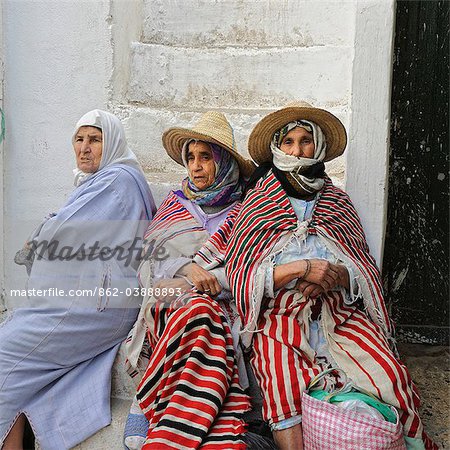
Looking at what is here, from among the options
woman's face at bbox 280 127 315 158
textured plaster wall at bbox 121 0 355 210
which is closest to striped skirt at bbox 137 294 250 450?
woman's face at bbox 280 127 315 158

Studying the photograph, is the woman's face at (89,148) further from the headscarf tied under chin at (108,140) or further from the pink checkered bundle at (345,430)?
the pink checkered bundle at (345,430)

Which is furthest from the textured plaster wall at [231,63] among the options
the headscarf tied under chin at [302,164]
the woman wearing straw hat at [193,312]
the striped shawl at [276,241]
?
the striped shawl at [276,241]

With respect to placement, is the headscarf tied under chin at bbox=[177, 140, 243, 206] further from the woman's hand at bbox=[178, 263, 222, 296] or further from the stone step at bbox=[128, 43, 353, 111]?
the stone step at bbox=[128, 43, 353, 111]

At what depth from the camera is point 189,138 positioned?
3.92m

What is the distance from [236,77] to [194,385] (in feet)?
8.30

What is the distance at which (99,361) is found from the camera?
3684 millimetres

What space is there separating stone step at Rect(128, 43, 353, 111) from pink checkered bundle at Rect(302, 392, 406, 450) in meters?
2.32

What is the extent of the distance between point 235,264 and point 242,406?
0.66 m

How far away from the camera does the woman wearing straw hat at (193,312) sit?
3.08m

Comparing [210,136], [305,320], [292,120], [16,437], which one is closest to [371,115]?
[292,120]

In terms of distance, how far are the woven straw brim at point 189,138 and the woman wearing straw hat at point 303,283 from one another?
0.46 ft

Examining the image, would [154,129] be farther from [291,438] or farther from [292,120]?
[291,438]

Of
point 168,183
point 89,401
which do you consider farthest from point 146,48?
point 89,401

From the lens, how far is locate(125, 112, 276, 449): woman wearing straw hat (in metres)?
3.08
